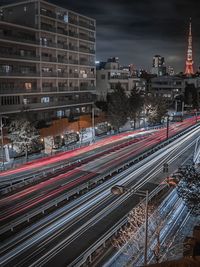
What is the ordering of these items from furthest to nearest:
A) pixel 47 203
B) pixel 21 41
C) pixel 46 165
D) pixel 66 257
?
1. pixel 21 41
2. pixel 46 165
3. pixel 47 203
4. pixel 66 257

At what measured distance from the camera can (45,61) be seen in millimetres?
51656

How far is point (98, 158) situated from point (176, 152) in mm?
10193

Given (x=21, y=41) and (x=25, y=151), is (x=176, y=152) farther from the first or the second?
(x=21, y=41)

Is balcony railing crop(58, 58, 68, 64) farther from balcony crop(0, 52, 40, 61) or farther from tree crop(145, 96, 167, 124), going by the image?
tree crop(145, 96, 167, 124)

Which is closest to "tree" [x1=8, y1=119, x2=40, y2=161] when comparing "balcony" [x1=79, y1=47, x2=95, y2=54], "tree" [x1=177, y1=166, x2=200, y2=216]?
"tree" [x1=177, y1=166, x2=200, y2=216]

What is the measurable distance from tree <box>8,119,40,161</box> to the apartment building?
4933 millimetres

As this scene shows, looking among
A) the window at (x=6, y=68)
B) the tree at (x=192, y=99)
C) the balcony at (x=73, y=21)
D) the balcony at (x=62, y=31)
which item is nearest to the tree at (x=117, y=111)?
the balcony at (x=62, y=31)

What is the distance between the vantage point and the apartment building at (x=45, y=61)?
146ft

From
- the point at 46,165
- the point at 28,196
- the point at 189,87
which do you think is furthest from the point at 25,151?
the point at 189,87

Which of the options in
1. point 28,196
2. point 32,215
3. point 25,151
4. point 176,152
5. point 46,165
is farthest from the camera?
point 176,152

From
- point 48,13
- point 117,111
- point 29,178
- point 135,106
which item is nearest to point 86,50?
point 48,13

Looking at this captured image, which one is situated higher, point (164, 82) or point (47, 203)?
point (164, 82)

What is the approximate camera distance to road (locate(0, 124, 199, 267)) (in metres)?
16.4

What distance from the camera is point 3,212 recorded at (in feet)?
72.3
